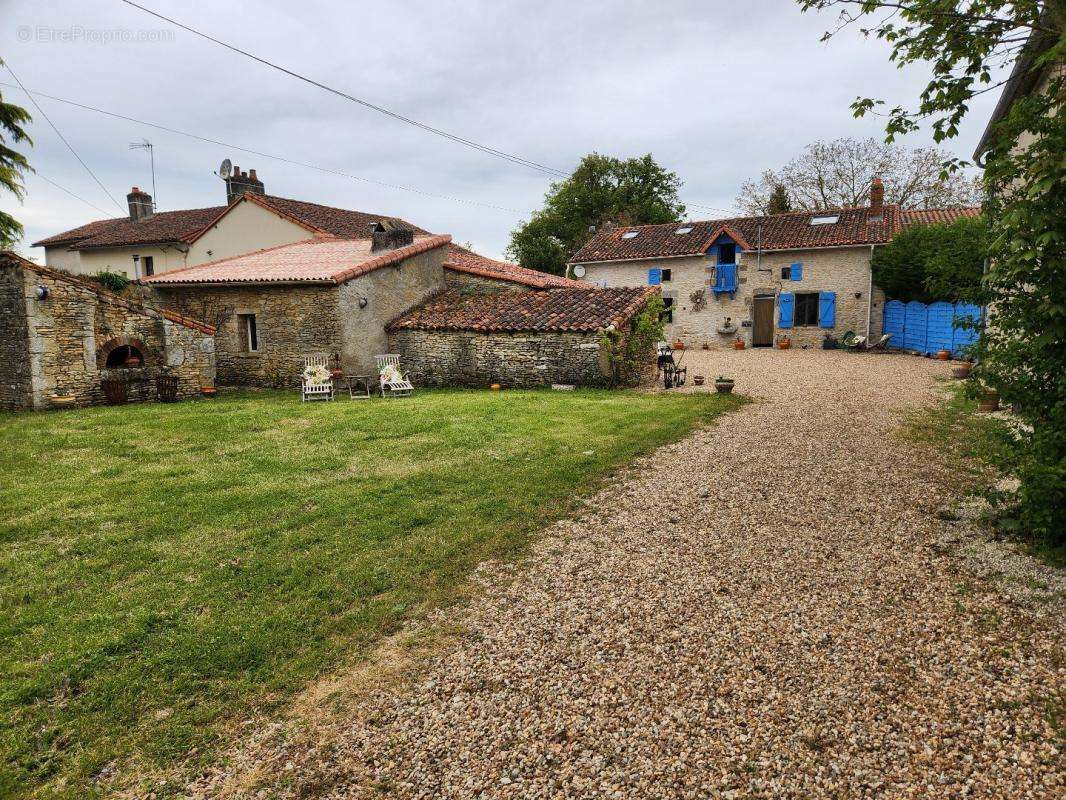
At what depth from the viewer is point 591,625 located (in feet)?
14.1

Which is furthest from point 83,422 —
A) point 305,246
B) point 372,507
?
point 305,246

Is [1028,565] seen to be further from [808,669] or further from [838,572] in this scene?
[808,669]

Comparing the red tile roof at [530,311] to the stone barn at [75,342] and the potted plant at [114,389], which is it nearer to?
the stone barn at [75,342]

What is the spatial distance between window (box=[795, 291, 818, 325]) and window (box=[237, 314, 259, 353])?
73.0ft

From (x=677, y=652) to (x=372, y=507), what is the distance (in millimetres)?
3877

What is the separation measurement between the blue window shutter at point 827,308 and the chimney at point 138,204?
33.9 metres

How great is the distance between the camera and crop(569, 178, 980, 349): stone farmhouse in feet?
84.0

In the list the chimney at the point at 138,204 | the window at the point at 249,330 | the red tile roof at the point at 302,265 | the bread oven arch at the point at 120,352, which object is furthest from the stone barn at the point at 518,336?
the chimney at the point at 138,204

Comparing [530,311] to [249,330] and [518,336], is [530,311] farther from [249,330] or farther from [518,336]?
[249,330]

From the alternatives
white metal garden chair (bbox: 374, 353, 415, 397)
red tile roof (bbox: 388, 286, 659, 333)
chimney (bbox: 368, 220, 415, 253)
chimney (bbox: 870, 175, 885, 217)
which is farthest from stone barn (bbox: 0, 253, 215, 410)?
chimney (bbox: 870, 175, 885, 217)

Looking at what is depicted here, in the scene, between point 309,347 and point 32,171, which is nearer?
point 309,347

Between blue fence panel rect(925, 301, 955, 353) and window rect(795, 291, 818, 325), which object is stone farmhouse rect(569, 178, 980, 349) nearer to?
window rect(795, 291, 818, 325)

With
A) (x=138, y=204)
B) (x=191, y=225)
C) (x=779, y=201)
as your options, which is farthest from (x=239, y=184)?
(x=779, y=201)

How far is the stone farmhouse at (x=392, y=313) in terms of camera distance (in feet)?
52.0
